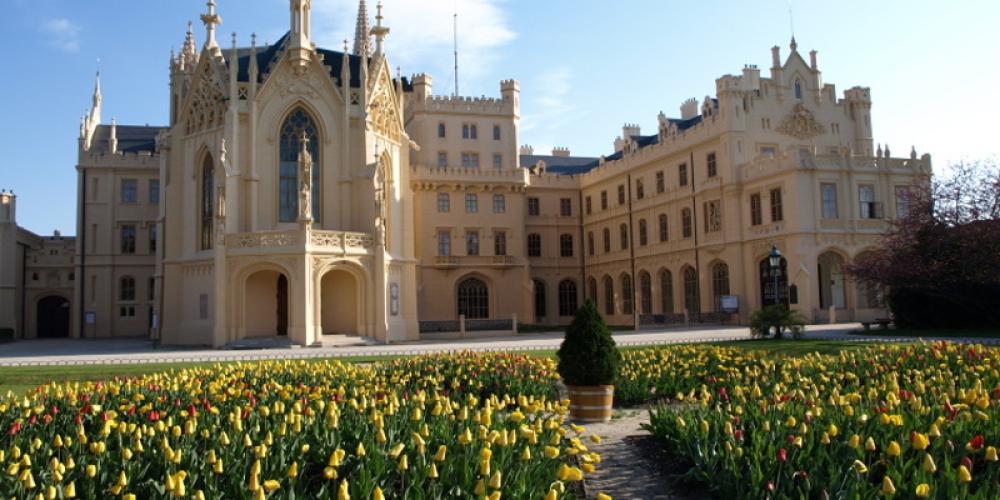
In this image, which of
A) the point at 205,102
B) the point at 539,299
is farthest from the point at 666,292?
the point at 205,102

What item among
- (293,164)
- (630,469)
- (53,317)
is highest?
(293,164)

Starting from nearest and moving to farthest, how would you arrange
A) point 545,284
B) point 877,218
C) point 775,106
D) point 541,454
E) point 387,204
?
1. point 541,454
2. point 387,204
3. point 877,218
4. point 775,106
5. point 545,284

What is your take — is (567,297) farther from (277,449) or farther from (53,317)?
(277,449)

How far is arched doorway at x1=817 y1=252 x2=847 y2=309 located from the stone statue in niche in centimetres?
2807

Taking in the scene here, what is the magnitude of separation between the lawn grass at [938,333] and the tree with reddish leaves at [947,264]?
110 cm

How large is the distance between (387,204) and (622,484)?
34153 millimetres

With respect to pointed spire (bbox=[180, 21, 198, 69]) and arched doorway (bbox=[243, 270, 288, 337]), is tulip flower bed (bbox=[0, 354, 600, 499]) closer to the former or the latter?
arched doorway (bbox=[243, 270, 288, 337])

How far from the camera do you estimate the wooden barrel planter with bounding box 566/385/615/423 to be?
12.3 meters

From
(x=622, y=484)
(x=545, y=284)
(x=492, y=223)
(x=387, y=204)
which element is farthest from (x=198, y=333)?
(x=622, y=484)

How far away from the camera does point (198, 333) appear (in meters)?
38.6

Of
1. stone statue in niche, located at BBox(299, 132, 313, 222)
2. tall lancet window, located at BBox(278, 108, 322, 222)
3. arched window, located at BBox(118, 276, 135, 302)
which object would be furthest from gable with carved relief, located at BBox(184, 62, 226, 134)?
arched window, located at BBox(118, 276, 135, 302)

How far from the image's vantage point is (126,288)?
57.2 meters

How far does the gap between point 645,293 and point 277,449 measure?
50226 mm

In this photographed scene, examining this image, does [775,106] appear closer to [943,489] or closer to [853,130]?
[853,130]
